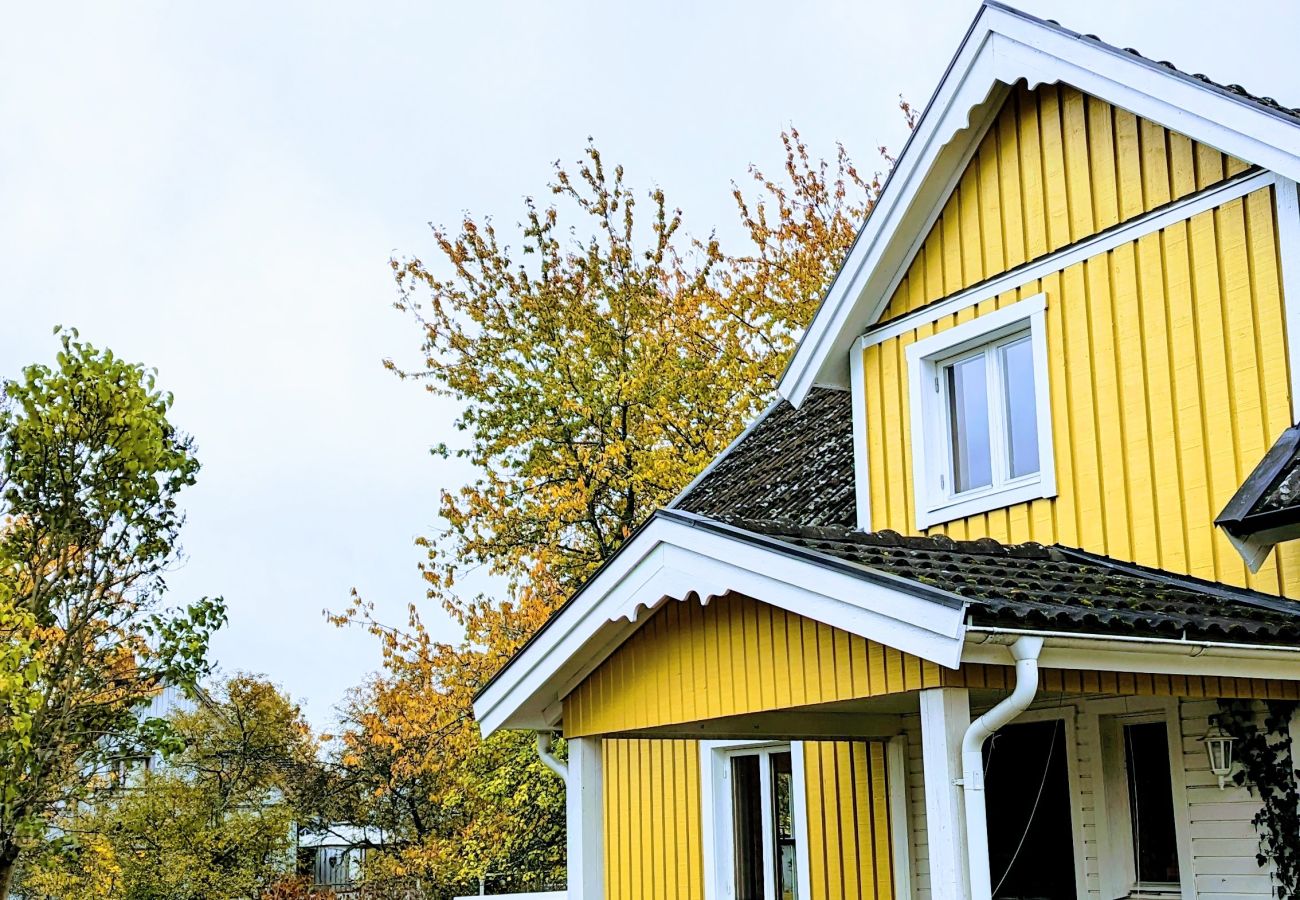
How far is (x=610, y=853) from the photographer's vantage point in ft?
41.6

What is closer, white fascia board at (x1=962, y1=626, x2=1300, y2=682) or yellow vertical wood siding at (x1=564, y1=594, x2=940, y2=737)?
white fascia board at (x1=962, y1=626, x2=1300, y2=682)

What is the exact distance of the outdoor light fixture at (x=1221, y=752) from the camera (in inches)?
298

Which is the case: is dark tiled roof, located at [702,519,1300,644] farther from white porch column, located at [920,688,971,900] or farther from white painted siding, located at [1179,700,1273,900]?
white painted siding, located at [1179,700,1273,900]

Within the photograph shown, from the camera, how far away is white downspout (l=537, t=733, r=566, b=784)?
9.36 metres

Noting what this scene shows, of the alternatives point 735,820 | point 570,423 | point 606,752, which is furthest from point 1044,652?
point 570,423

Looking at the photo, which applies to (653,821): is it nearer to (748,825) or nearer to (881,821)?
(748,825)

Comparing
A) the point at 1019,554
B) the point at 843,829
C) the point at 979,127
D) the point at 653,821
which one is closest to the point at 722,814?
the point at 653,821

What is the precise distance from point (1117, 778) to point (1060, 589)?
2011 millimetres

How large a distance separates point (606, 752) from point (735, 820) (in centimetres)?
169

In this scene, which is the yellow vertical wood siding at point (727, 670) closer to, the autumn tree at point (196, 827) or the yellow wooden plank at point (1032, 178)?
the yellow wooden plank at point (1032, 178)

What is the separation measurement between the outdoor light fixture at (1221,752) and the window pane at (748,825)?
4.57 meters

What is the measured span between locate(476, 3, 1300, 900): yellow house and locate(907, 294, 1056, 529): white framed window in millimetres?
24

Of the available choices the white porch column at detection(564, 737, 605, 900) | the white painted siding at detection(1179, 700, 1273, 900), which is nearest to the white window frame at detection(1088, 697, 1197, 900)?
the white painted siding at detection(1179, 700, 1273, 900)

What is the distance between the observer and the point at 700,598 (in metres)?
7.72
